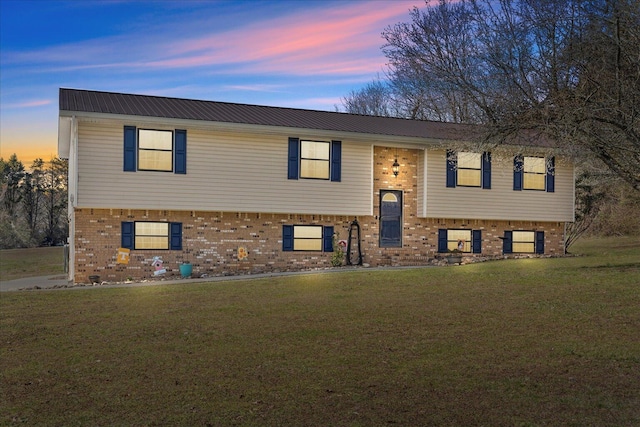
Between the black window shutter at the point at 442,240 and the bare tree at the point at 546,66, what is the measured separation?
8757 mm

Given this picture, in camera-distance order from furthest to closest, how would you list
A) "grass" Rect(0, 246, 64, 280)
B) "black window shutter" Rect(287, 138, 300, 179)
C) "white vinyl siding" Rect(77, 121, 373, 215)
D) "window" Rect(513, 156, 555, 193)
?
"grass" Rect(0, 246, 64, 280)
"window" Rect(513, 156, 555, 193)
"black window shutter" Rect(287, 138, 300, 179)
"white vinyl siding" Rect(77, 121, 373, 215)

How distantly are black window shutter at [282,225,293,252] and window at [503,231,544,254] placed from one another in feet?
27.9

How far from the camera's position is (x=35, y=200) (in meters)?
49.1

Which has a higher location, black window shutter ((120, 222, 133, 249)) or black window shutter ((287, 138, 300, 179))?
black window shutter ((287, 138, 300, 179))

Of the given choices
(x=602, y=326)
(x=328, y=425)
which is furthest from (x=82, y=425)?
(x=602, y=326)

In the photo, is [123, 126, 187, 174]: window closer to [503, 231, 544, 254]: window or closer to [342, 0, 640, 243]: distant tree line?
[342, 0, 640, 243]: distant tree line

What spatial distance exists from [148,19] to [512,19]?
1208cm

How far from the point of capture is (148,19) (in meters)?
19.8

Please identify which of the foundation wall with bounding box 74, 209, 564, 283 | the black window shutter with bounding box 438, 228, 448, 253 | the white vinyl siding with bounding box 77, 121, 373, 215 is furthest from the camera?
the black window shutter with bounding box 438, 228, 448, 253

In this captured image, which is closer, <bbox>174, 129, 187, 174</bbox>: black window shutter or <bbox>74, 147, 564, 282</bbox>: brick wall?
<bbox>74, 147, 564, 282</bbox>: brick wall

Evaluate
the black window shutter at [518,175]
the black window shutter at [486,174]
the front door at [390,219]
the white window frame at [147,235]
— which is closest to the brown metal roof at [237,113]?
the black window shutter at [486,174]

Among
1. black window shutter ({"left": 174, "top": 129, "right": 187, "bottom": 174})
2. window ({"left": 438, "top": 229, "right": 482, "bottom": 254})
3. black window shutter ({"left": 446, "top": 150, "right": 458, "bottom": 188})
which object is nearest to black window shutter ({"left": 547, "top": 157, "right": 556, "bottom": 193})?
window ({"left": 438, "top": 229, "right": 482, "bottom": 254})

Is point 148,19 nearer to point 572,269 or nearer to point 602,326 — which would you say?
point 572,269

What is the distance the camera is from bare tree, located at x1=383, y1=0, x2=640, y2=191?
1056cm
